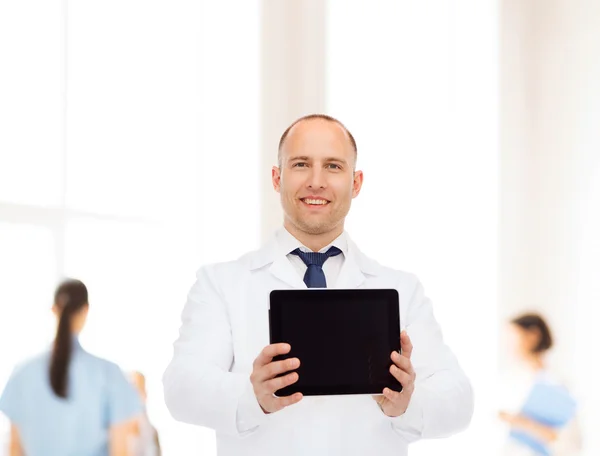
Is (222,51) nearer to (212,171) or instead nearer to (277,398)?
(212,171)

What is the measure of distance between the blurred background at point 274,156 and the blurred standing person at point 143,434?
60mm

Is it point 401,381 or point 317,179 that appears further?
point 317,179

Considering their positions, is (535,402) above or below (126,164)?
below

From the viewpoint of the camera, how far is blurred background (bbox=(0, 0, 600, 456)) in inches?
98.3

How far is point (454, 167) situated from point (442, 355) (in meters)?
2.45

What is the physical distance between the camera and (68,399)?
2.44 m

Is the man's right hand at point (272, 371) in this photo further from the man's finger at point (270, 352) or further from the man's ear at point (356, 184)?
the man's ear at point (356, 184)

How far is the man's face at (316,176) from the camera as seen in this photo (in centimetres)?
172

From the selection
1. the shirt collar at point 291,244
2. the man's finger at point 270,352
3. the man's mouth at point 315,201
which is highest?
the man's mouth at point 315,201

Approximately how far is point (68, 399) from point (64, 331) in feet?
0.68

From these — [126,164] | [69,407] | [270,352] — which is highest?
[126,164]

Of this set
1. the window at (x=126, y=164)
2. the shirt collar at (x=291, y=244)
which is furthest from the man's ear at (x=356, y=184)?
the window at (x=126, y=164)

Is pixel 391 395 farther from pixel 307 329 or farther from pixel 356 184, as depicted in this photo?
pixel 356 184

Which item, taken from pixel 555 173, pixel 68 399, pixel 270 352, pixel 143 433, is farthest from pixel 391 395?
pixel 555 173
